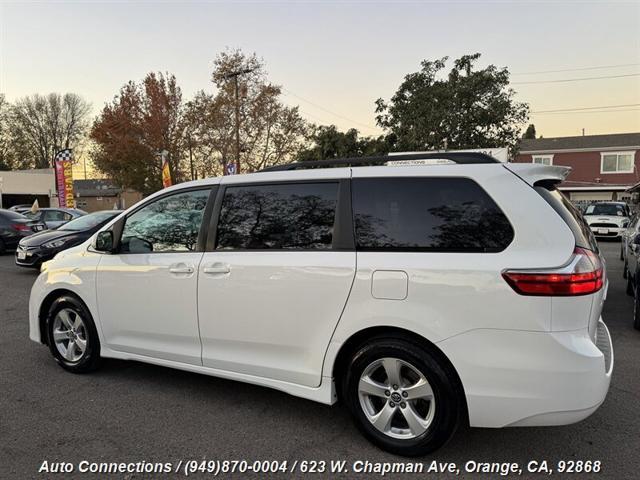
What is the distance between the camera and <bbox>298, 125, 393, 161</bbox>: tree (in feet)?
103

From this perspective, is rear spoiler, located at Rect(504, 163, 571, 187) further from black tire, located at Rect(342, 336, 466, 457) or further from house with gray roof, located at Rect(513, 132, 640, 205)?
house with gray roof, located at Rect(513, 132, 640, 205)

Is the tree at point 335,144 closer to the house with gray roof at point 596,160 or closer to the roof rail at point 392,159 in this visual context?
the house with gray roof at point 596,160

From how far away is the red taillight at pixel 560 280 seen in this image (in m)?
2.48

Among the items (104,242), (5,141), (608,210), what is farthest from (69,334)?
(5,141)

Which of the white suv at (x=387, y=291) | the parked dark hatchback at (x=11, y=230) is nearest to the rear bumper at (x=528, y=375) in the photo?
the white suv at (x=387, y=291)

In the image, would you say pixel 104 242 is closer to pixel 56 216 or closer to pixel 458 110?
pixel 56 216

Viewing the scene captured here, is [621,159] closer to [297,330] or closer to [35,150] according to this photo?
[297,330]

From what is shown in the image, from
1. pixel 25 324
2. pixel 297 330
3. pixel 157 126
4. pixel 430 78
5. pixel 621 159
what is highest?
pixel 430 78

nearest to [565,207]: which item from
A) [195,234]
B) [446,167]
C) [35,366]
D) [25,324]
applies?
[446,167]

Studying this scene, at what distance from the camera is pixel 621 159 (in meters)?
35.5

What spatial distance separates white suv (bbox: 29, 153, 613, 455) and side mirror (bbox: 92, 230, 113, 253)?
145 millimetres

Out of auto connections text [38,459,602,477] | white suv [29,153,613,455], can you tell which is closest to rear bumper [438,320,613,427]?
white suv [29,153,613,455]

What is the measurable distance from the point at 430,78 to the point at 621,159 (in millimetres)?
18397

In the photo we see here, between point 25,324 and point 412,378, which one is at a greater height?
point 412,378
